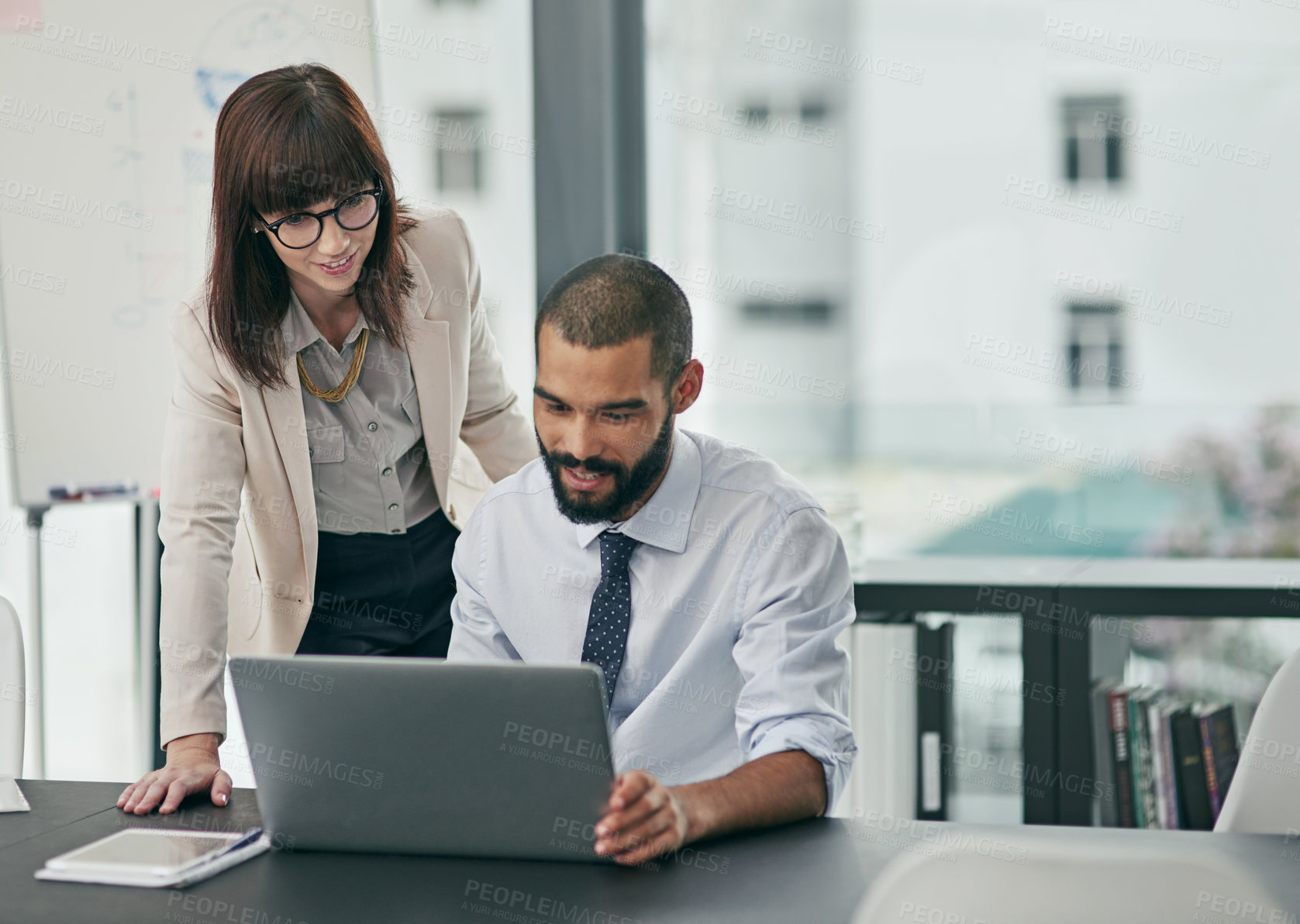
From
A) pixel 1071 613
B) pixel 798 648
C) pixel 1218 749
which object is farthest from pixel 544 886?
pixel 1218 749

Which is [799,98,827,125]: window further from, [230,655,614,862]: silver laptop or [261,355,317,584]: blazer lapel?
[230,655,614,862]: silver laptop

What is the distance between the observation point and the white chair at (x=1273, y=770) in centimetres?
137

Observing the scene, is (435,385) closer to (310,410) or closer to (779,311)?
(310,410)

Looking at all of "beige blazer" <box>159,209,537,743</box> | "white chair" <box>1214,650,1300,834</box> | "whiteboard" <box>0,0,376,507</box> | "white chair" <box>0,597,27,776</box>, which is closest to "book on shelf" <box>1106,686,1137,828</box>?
"white chair" <box>1214,650,1300,834</box>

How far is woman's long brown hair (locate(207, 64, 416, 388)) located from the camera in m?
1.52

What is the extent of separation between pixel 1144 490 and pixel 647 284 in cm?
169

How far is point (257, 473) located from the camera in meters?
1.69

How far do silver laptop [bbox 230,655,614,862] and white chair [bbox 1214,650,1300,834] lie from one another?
797mm

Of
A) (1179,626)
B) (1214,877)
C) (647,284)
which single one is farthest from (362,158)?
(1179,626)

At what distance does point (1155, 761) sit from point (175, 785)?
5.41 ft

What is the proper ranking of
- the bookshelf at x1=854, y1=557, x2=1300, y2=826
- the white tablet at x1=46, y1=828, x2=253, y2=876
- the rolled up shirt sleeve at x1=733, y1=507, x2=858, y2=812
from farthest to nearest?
1. the bookshelf at x1=854, y1=557, x2=1300, y2=826
2. the rolled up shirt sleeve at x1=733, y1=507, x2=858, y2=812
3. the white tablet at x1=46, y1=828, x2=253, y2=876

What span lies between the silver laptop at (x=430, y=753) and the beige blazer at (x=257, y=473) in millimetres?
445

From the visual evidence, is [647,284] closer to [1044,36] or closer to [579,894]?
[579,894]

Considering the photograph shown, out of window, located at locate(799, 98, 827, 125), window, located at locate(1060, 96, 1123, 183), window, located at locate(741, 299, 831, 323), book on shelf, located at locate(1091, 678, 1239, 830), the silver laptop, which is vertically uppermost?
window, located at locate(799, 98, 827, 125)
